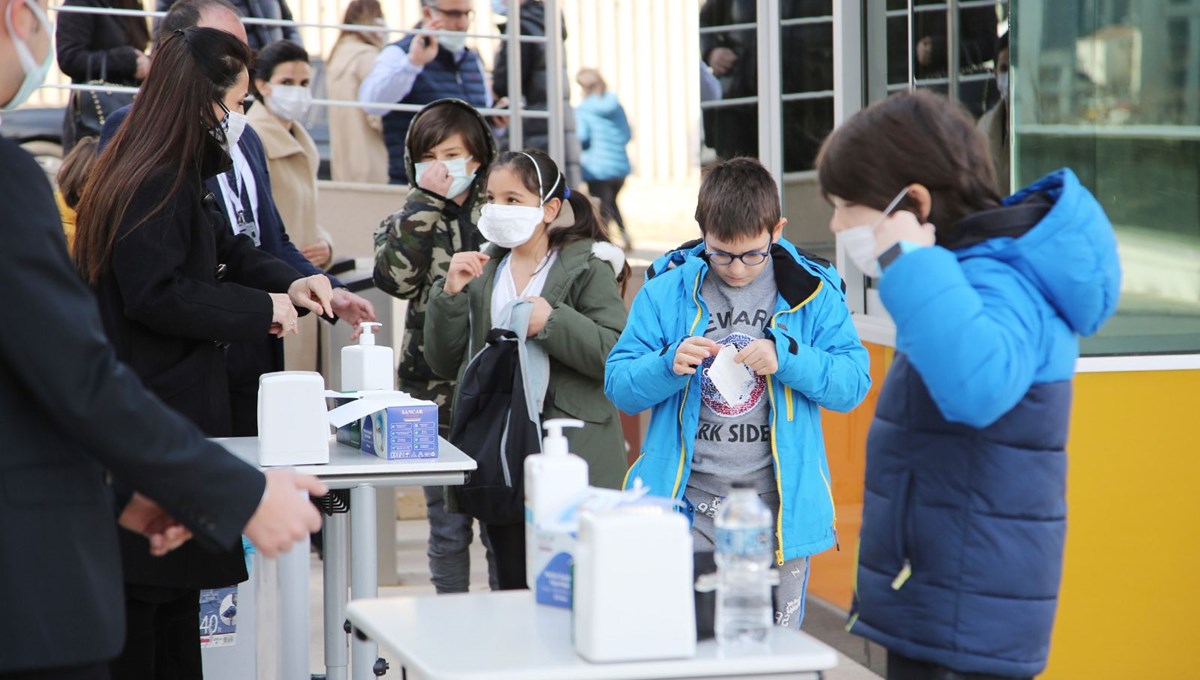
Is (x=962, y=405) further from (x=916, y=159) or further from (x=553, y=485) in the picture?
(x=553, y=485)

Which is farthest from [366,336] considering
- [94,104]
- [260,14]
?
[260,14]

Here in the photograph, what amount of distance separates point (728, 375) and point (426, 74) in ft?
13.8

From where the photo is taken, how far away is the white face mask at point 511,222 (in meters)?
3.72

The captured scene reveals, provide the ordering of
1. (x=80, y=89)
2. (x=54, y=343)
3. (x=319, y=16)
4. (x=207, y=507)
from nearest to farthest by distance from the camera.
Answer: (x=54, y=343), (x=207, y=507), (x=80, y=89), (x=319, y=16)

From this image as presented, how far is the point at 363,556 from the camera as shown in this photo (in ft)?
10.7

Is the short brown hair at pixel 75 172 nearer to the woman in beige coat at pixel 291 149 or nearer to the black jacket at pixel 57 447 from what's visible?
the woman in beige coat at pixel 291 149

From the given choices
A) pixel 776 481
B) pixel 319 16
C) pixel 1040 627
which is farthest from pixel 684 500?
pixel 319 16

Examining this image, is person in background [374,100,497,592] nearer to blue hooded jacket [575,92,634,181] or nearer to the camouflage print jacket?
the camouflage print jacket

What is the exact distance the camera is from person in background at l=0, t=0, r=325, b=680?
1672mm

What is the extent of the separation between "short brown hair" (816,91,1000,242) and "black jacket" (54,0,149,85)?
4.61 meters

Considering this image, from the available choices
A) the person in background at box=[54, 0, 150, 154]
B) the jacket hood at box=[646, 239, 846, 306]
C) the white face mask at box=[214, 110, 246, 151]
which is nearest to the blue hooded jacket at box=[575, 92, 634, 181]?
the person in background at box=[54, 0, 150, 154]

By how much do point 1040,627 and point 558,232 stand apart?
6.77 ft

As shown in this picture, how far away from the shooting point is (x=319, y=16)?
11.4 metres

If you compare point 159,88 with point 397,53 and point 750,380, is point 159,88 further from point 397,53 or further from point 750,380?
point 397,53
